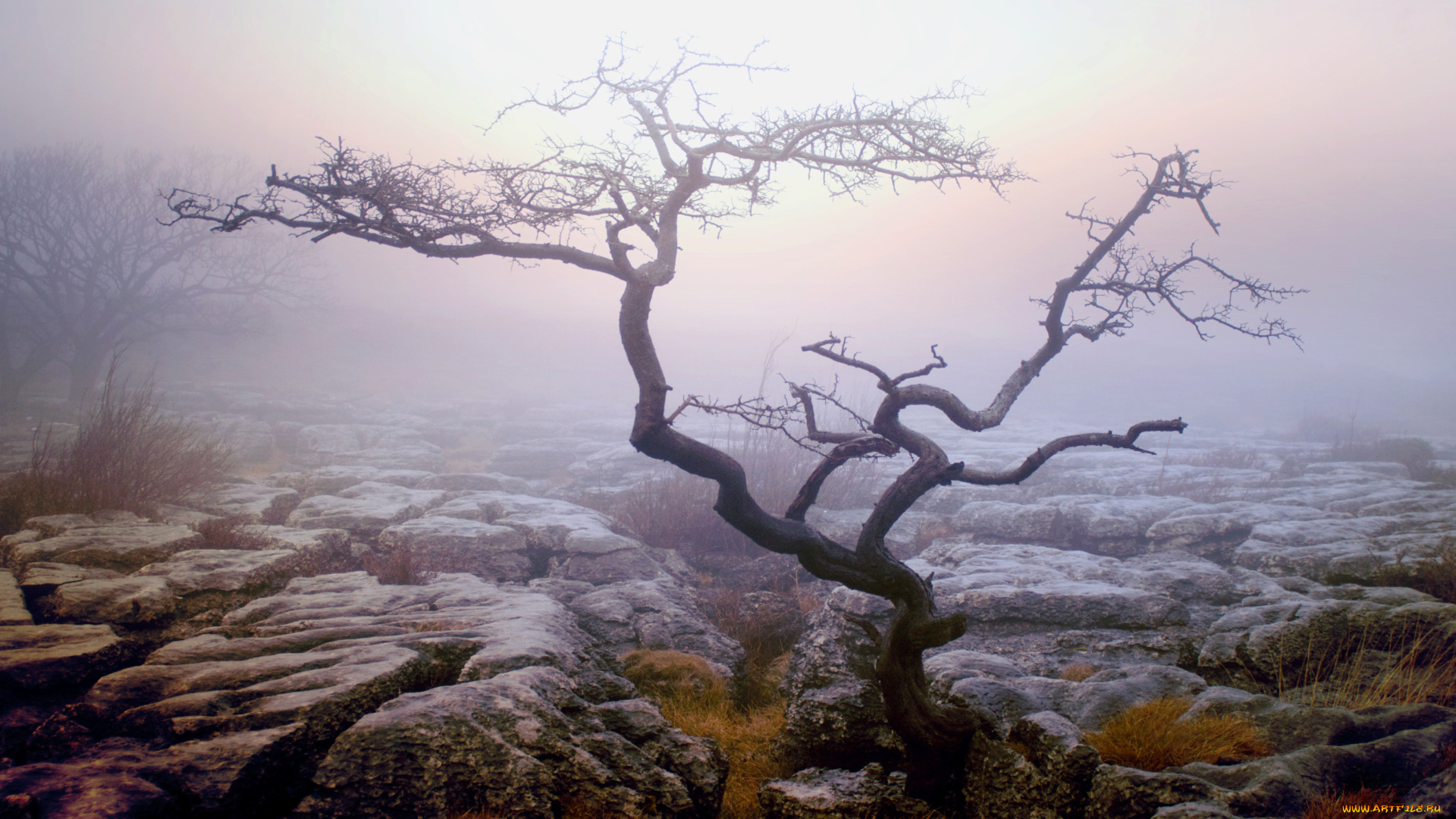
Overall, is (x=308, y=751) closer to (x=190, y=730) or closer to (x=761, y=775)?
(x=190, y=730)

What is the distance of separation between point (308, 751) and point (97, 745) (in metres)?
1.00

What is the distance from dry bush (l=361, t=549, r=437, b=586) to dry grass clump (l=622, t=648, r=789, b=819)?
3073 millimetres

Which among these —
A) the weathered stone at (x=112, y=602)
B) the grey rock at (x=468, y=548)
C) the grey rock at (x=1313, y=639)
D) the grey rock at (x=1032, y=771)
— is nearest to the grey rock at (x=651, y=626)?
the grey rock at (x=468, y=548)

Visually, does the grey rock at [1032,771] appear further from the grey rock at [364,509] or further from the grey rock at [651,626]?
the grey rock at [364,509]

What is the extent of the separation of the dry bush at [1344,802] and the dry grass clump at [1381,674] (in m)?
1.25

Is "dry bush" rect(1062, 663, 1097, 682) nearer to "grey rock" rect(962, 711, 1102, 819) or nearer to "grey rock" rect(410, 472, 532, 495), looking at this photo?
"grey rock" rect(962, 711, 1102, 819)

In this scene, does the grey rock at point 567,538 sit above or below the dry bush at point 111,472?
below

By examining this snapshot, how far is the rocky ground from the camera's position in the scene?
8.80 feet

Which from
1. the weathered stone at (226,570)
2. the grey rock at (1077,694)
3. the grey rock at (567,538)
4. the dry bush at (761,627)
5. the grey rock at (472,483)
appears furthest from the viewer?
the grey rock at (472,483)

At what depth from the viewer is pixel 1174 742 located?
10.3ft

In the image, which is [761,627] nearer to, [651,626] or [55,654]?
[651,626]

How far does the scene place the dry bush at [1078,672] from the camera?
197 inches

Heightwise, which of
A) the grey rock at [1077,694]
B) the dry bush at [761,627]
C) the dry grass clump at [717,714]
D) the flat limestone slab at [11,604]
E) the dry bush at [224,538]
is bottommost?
the dry bush at [761,627]

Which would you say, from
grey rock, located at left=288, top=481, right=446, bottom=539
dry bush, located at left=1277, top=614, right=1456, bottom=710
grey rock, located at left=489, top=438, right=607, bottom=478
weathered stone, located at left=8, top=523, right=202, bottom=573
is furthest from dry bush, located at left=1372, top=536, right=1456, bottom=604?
grey rock, located at left=489, top=438, right=607, bottom=478
